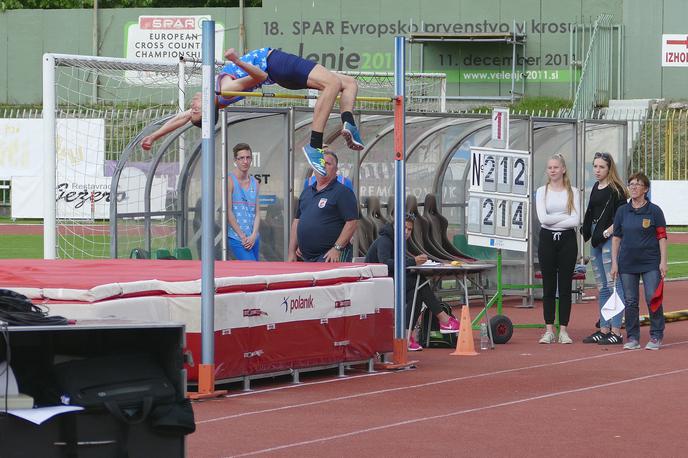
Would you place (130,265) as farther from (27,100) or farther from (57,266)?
(27,100)

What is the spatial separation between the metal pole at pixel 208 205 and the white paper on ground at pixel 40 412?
399 cm

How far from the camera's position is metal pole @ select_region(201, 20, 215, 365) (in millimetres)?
10398

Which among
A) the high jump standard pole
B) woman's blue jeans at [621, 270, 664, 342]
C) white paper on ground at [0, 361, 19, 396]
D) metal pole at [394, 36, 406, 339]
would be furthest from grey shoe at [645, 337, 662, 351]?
white paper on ground at [0, 361, 19, 396]

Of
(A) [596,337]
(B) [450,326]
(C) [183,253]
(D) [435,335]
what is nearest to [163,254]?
(C) [183,253]

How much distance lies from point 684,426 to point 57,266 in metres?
5.57

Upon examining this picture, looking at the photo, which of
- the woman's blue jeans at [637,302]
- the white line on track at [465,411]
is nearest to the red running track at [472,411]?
the white line on track at [465,411]

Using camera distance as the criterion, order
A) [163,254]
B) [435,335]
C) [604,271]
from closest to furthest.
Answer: [435,335], [604,271], [163,254]

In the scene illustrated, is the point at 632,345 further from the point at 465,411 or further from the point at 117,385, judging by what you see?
the point at 117,385

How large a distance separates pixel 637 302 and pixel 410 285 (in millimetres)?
2298

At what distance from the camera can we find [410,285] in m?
14.2

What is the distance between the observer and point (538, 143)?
1989 centimetres

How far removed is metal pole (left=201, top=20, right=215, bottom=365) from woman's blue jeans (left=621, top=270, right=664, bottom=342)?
5.10 m

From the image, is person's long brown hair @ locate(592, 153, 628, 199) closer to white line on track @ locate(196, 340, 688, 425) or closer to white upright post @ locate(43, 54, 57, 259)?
white line on track @ locate(196, 340, 688, 425)

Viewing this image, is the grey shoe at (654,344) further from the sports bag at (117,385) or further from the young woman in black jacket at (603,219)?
the sports bag at (117,385)
